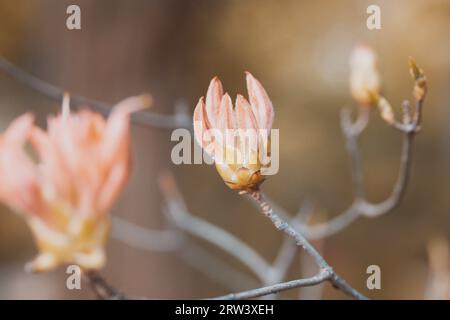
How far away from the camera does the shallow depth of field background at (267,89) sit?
115 centimetres

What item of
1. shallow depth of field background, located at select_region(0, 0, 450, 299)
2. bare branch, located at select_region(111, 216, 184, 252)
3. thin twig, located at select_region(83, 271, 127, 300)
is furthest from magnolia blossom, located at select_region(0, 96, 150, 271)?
shallow depth of field background, located at select_region(0, 0, 450, 299)

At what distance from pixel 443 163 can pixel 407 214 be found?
14 centimetres

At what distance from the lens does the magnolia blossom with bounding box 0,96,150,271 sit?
0.98 feet

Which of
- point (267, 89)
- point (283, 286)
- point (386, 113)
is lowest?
point (283, 286)

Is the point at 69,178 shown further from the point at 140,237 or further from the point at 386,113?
the point at 140,237

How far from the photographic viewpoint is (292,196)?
1.23 metres

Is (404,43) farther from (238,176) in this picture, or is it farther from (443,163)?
(238,176)

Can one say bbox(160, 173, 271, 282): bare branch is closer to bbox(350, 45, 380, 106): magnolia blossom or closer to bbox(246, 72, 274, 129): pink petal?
bbox(350, 45, 380, 106): magnolia blossom

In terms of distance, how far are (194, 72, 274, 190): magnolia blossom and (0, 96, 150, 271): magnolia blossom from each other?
5cm

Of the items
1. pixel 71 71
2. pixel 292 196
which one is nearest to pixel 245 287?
pixel 292 196

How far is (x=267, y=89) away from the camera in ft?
3.76

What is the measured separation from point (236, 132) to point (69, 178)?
101 millimetres

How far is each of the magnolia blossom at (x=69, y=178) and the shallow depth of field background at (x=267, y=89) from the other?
780mm

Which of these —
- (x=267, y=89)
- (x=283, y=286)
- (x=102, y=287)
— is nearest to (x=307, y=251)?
(x=283, y=286)
